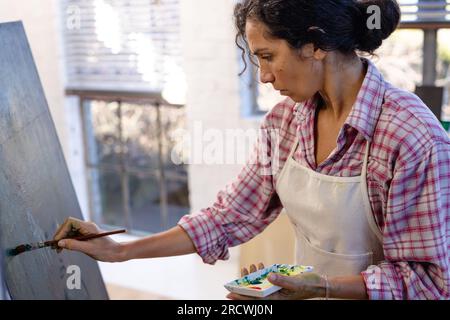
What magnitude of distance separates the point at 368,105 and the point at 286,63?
17 centimetres

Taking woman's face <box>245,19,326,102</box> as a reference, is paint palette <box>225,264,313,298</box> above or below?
below

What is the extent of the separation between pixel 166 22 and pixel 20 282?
1798mm

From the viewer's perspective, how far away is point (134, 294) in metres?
2.88

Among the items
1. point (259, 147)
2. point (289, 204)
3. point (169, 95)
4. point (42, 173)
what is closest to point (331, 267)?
point (289, 204)

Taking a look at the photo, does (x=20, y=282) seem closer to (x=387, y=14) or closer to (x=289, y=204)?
(x=289, y=204)

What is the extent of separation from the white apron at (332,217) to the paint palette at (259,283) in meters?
0.10

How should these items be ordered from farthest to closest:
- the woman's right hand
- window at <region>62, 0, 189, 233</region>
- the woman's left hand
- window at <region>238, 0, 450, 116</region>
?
window at <region>62, 0, 189, 233</region>, window at <region>238, 0, 450, 116</region>, the woman's right hand, the woman's left hand

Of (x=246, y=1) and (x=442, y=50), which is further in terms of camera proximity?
(x=442, y=50)

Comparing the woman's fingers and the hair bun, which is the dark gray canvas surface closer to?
the woman's fingers

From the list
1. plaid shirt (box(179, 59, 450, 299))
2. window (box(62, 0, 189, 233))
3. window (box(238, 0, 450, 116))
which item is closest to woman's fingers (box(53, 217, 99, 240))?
plaid shirt (box(179, 59, 450, 299))

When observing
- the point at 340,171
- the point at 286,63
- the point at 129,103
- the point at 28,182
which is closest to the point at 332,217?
the point at 340,171

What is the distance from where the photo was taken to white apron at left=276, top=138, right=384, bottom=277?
4.33 feet

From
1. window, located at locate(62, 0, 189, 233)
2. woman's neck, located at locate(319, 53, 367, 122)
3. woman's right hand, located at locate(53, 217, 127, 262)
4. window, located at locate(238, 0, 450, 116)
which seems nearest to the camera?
woman's neck, located at locate(319, 53, 367, 122)

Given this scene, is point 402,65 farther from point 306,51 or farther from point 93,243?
point 93,243
